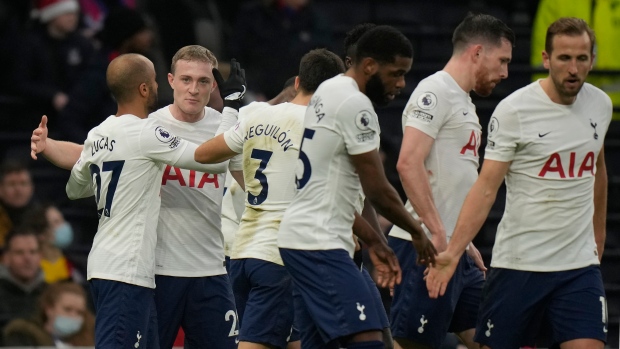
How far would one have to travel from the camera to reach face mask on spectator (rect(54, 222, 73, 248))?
12625 millimetres

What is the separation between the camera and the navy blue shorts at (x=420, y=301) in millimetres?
8173

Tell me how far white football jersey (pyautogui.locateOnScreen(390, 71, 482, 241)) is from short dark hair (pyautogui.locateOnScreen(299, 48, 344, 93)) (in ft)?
1.77

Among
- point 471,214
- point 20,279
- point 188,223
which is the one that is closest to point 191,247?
point 188,223

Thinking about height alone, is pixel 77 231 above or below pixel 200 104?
below

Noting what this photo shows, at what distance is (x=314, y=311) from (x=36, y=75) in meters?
7.31

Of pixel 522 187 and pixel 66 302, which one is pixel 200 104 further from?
pixel 66 302

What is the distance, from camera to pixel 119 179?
7.99 m

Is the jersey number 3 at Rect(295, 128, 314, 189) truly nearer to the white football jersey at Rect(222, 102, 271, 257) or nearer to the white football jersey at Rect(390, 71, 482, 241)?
the white football jersey at Rect(390, 71, 482, 241)

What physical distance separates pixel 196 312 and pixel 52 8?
5.94 m

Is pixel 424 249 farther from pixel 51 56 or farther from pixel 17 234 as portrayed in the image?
pixel 51 56

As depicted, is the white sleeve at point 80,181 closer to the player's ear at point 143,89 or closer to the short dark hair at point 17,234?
the player's ear at point 143,89

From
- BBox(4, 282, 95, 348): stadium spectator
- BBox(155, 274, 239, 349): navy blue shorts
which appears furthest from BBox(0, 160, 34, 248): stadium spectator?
BBox(155, 274, 239, 349): navy blue shorts

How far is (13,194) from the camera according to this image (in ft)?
41.5

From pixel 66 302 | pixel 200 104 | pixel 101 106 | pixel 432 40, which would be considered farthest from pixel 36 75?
pixel 200 104
